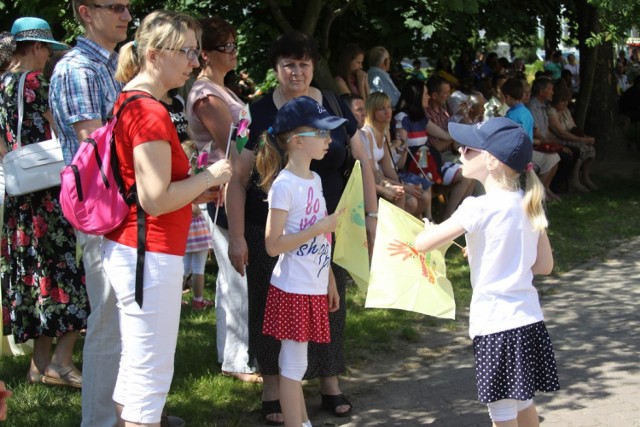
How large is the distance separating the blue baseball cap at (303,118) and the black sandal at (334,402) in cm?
144

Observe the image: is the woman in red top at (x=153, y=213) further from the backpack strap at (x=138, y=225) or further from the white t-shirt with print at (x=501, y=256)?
the white t-shirt with print at (x=501, y=256)

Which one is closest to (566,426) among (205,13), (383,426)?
(383,426)

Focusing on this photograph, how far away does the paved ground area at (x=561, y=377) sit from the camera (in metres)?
4.73

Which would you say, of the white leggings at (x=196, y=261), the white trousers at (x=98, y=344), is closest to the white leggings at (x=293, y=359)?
the white trousers at (x=98, y=344)

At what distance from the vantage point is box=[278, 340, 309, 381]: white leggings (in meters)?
4.16

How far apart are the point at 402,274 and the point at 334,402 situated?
1.07 m

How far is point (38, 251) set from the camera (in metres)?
4.93

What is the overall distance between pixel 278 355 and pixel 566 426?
1473 mm

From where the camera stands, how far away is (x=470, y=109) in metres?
10.8

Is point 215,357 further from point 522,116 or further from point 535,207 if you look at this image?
point 522,116

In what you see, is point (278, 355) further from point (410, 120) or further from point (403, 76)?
point (403, 76)

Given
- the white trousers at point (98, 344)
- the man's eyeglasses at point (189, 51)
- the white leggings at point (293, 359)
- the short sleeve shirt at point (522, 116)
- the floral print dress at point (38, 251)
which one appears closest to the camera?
the man's eyeglasses at point (189, 51)

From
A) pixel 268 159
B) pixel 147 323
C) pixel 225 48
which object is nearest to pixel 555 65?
pixel 225 48

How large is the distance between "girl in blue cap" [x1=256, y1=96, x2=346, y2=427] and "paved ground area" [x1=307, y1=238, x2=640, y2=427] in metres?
0.61
